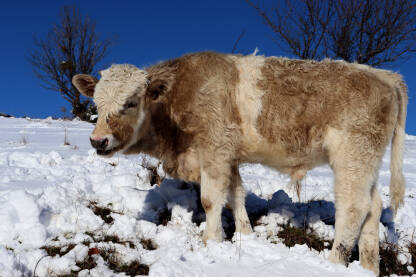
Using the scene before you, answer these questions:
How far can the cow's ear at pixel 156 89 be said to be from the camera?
4.22 metres

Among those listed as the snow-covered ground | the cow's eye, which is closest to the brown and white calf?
the cow's eye

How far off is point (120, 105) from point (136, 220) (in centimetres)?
133

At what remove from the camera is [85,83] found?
4.53 metres

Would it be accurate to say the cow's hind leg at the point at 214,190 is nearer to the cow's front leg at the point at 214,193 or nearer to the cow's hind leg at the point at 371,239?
the cow's front leg at the point at 214,193

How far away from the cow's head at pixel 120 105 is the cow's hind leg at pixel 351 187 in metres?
2.13

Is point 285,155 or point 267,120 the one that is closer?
point 267,120

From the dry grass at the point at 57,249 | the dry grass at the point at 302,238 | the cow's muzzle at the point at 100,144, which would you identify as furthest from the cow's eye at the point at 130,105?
the dry grass at the point at 302,238

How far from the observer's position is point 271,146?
4258 mm

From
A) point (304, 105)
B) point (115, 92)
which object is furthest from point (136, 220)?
point (304, 105)

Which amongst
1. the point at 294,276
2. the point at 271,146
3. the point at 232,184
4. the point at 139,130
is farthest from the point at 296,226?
the point at 139,130

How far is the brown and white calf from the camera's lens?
405 cm

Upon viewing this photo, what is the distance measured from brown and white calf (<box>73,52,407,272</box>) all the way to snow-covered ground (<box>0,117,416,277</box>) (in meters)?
0.56

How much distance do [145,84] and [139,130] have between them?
0.54m

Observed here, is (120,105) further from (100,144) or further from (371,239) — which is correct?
(371,239)
